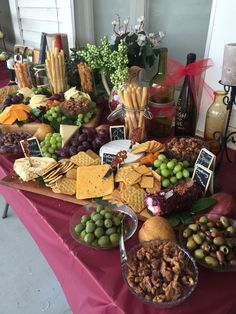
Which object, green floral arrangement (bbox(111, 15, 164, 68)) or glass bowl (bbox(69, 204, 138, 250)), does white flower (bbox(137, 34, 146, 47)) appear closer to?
green floral arrangement (bbox(111, 15, 164, 68))

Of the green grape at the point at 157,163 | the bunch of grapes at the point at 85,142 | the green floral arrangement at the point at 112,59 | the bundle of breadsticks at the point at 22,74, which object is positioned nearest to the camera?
the green grape at the point at 157,163

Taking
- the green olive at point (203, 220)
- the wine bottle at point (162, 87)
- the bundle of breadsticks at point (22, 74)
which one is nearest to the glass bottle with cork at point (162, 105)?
the wine bottle at point (162, 87)

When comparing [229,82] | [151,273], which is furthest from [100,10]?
[151,273]

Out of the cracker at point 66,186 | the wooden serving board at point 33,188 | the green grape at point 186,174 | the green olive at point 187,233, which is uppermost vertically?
the green grape at point 186,174

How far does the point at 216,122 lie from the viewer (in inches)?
39.0

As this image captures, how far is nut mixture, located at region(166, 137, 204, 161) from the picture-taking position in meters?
0.84

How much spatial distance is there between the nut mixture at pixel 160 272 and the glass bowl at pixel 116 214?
81 mm

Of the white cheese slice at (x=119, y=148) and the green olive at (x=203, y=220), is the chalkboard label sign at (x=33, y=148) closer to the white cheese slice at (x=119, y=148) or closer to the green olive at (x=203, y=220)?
the white cheese slice at (x=119, y=148)

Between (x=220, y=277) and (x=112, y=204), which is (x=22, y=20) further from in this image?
(x=220, y=277)

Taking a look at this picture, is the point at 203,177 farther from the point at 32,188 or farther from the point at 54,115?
the point at 54,115

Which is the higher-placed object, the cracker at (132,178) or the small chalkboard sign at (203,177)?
the small chalkboard sign at (203,177)

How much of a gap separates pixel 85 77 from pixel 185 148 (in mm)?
686

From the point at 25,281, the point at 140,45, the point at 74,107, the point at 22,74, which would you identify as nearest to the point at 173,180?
the point at 74,107

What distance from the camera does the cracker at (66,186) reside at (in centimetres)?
80
